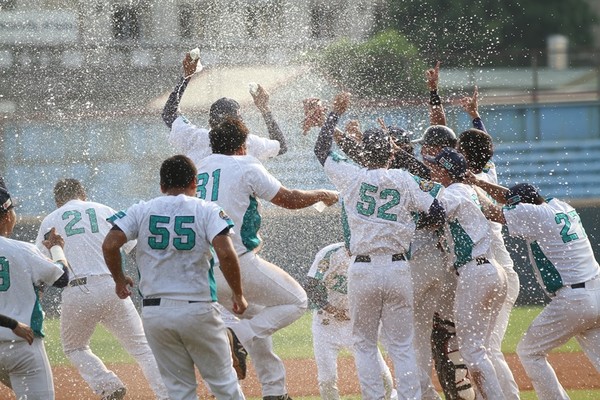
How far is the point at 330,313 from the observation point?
341 inches

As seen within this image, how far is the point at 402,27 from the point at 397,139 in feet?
55.5

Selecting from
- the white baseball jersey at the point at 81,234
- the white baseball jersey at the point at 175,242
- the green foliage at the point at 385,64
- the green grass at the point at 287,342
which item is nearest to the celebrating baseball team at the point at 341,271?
the white baseball jersey at the point at 175,242

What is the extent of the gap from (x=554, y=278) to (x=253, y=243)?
2.09 m

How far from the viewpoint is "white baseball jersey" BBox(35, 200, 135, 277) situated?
28.6 ft

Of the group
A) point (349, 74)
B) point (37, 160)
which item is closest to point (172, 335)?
point (37, 160)

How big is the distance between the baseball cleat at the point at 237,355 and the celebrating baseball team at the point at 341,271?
0.03ft

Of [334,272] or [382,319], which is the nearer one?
[382,319]

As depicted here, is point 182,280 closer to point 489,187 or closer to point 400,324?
point 400,324

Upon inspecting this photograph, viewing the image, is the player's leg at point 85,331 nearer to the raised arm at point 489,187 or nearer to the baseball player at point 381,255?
the baseball player at point 381,255

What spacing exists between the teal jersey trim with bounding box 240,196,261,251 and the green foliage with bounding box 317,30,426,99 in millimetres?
14708

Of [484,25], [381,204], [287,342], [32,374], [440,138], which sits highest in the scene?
[484,25]

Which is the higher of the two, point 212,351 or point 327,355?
point 212,351

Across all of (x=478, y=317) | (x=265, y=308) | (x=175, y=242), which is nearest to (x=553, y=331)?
(x=478, y=317)

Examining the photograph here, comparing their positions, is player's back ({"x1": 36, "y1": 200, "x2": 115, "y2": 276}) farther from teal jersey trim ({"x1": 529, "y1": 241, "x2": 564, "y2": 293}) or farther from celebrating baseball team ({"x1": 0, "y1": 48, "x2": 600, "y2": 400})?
teal jersey trim ({"x1": 529, "y1": 241, "x2": 564, "y2": 293})
